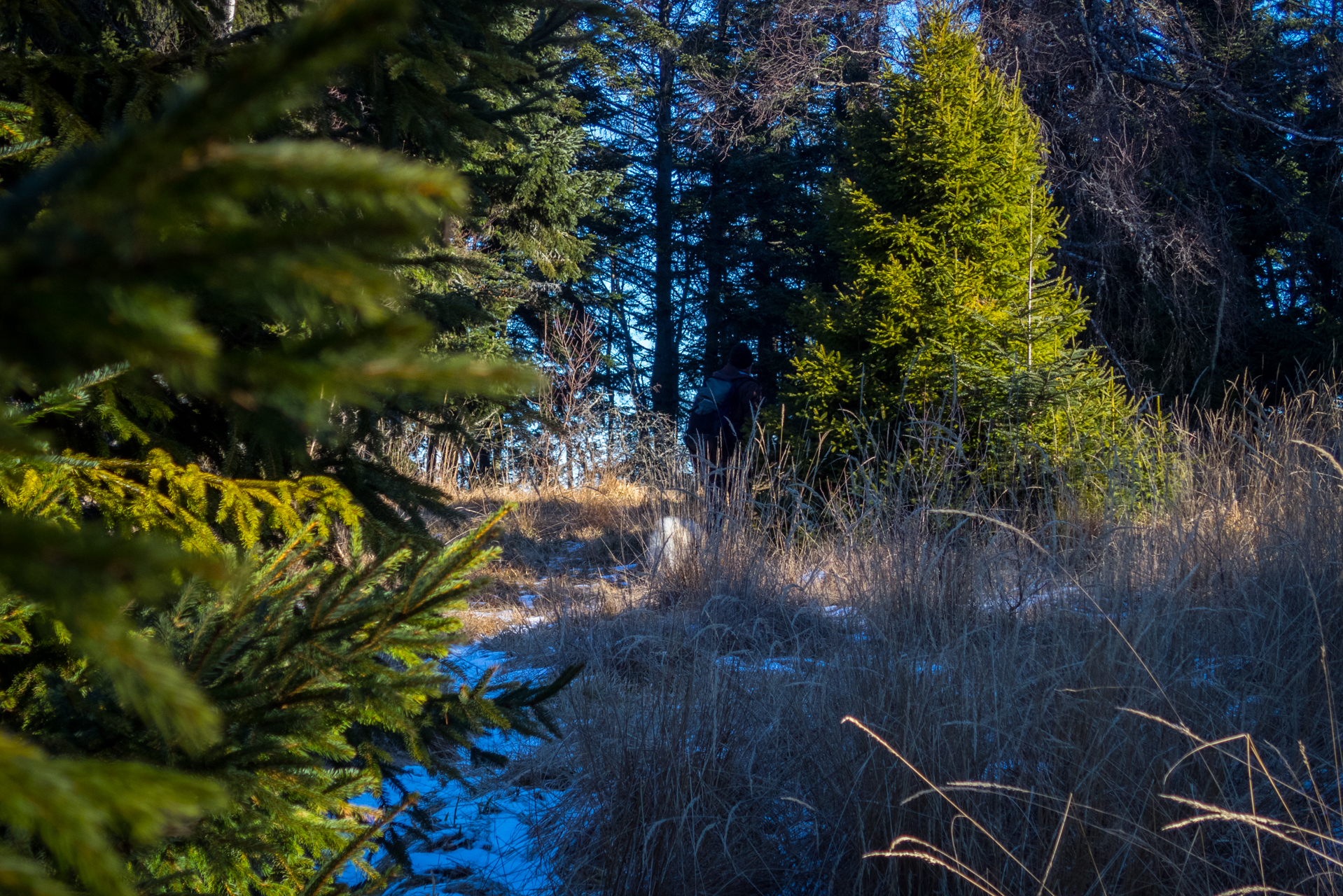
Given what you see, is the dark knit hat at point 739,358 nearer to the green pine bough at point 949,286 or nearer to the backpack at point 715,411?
the backpack at point 715,411

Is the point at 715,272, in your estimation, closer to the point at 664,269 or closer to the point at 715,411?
the point at 664,269

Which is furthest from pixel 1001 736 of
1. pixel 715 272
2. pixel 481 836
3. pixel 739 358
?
pixel 715 272

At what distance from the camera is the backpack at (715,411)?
24.6 feet

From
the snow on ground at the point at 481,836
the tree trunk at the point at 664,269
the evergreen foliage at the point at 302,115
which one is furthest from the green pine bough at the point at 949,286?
the tree trunk at the point at 664,269

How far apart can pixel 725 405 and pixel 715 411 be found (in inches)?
5.6

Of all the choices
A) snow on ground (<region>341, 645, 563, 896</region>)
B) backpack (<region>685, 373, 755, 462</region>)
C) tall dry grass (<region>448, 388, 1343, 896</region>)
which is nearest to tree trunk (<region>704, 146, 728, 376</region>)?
backpack (<region>685, 373, 755, 462</region>)

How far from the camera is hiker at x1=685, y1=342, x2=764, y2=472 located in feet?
24.5

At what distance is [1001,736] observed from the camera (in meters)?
1.91

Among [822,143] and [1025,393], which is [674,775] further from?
[822,143]

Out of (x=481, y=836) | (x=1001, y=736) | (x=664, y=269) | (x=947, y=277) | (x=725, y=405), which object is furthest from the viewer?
(x=664, y=269)

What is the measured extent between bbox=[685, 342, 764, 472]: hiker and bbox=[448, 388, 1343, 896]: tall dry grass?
422 cm

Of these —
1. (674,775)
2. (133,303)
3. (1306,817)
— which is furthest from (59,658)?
(1306,817)

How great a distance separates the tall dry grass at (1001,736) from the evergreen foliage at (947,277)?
8.83 ft

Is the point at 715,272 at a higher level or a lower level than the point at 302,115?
higher
